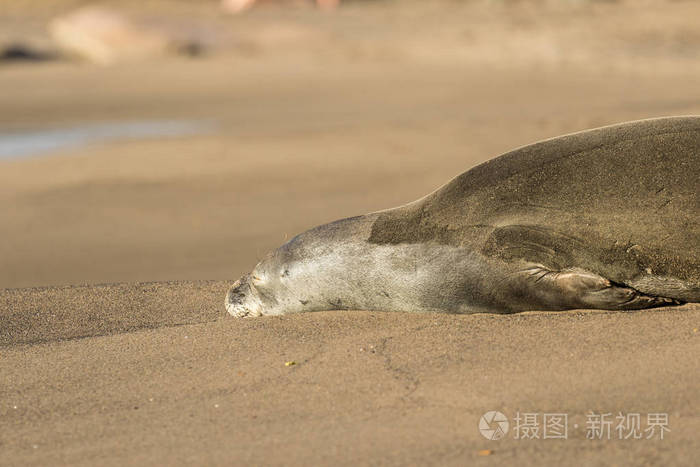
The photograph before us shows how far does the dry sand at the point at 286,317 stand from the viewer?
3.19m

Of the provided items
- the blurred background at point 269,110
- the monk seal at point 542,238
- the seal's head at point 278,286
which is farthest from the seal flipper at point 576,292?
the blurred background at point 269,110

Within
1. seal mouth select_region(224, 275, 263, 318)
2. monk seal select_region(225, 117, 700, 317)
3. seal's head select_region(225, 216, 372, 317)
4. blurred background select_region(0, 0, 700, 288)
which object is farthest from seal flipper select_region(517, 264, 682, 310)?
blurred background select_region(0, 0, 700, 288)

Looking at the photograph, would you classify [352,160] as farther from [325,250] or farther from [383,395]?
[383,395]

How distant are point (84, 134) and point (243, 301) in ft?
27.7

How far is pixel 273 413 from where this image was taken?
338 centimetres

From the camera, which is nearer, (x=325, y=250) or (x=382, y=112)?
(x=325, y=250)

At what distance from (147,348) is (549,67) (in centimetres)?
1308

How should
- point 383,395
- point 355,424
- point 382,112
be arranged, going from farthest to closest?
1. point 382,112
2. point 383,395
3. point 355,424

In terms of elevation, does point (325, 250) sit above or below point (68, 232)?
above

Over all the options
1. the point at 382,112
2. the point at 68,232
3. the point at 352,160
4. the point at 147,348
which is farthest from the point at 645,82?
the point at 147,348

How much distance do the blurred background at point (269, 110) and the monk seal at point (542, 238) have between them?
194cm

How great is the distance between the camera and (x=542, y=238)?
4180mm

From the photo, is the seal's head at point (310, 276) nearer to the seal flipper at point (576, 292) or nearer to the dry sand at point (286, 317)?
the dry sand at point (286, 317)

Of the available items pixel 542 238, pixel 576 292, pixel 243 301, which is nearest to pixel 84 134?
pixel 243 301
